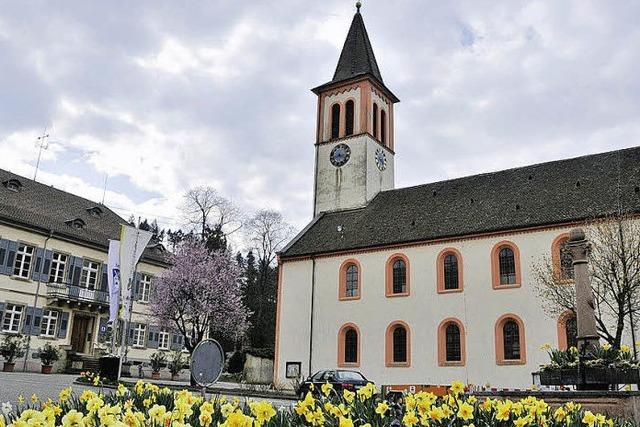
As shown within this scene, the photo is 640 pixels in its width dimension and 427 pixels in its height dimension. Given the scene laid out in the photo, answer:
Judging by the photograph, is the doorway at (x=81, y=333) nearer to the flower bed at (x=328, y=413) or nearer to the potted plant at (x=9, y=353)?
the potted plant at (x=9, y=353)

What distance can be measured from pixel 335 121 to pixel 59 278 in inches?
809

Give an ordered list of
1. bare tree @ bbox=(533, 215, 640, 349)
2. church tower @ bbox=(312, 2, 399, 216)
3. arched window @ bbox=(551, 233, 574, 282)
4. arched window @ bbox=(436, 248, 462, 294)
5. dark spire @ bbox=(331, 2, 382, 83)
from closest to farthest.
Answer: bare tree @ bbox=(533, 215, 640, 349)
arched window @ bbox=(551, 233, 574, 282)
arched window @ bbox=(436, 248, 462, 294)
church tower @ bbox=(312, 2, 399, 216)
dark spire @ bbox=(331, 2, 382, 83)

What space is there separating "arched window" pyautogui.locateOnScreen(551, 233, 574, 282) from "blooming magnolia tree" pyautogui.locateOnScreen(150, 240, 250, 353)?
16404 mm

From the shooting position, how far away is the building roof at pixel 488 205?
25.9 meters

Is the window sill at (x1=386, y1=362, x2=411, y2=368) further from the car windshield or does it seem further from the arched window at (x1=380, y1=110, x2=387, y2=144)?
the arched window at (x1=380, y1=110, x2=387, y2=144)

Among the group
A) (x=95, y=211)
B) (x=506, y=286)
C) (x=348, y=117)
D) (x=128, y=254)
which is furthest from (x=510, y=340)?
(x=95, y=211)

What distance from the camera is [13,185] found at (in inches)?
1505

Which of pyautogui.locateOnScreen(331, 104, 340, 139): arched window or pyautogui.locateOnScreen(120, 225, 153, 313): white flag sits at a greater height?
pyautogui.locateOnScreen(331, 104, 340, 139): arched window

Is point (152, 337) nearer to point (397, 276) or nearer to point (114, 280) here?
point (114, 280)

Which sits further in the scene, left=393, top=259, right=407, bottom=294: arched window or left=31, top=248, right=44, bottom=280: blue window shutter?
left=31, top=248, right=44, bottom=280: blue window shutter

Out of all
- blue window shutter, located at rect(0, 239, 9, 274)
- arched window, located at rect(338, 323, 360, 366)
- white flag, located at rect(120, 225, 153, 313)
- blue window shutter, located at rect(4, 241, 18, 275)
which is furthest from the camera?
blue window shutter, located at rect(4, 241, 18, 275)

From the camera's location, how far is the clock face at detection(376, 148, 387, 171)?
125ft

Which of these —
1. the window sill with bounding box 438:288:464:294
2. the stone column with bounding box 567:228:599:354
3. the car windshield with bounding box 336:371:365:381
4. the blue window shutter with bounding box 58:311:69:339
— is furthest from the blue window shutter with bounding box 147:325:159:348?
the stone column with bounding box 567:228:599:354

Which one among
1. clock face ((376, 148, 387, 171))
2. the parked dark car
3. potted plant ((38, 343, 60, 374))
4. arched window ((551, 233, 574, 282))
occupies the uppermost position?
clock face ((376, 148, 387, 171))
